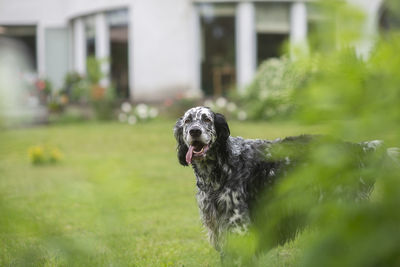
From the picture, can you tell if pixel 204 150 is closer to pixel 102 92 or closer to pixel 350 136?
pixel 350 136

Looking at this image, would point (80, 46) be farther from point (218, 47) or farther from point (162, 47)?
point (218, 47)

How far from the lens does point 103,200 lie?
91 cm

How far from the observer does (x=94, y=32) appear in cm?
1797

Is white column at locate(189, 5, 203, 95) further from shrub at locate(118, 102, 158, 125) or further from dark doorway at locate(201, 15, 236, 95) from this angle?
shrub at locate(118, 102, 158, 125)

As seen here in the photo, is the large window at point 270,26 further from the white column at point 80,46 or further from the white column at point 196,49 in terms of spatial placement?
the white column at point 80,46

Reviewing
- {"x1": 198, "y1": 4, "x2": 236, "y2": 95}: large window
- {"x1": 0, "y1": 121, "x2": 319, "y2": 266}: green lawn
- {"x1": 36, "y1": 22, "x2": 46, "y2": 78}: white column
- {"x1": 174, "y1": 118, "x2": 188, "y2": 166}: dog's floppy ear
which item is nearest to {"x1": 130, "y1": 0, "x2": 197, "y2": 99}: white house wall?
{"x1": 198, "y1": 4, "x2": 236, "y2": 95}: large window

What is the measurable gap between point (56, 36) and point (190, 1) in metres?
6.25

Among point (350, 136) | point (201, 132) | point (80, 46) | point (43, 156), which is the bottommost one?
point (43, 156)

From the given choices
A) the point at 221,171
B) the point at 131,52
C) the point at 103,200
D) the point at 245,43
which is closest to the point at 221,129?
the point at 221,171

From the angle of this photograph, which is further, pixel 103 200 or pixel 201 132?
pixel 201 132

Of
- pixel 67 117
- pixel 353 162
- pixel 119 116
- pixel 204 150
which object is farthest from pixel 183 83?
pixel 353 162

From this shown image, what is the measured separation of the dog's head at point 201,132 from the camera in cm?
362

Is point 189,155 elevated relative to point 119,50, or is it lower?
lower

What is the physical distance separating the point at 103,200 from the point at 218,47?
602 inches
